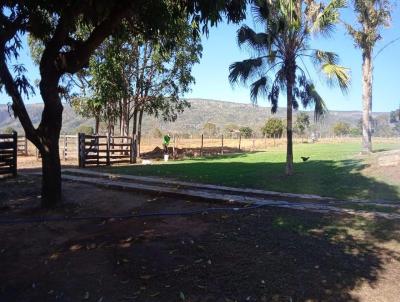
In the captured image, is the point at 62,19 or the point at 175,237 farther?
the point at 62,19

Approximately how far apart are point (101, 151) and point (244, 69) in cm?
997

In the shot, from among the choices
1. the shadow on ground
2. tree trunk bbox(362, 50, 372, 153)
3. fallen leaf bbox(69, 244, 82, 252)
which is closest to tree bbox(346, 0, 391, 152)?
tree trunk bbox(362, 50, 372, 153)

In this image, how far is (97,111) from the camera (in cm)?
2922

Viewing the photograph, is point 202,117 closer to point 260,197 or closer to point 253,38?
point 253,38

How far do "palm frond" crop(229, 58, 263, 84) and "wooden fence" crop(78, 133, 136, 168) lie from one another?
9.00 m

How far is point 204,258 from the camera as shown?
6.37 metres

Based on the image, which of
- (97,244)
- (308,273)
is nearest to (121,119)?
(97,244)

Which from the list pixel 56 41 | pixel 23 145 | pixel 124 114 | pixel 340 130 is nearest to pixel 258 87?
pixel 56 41

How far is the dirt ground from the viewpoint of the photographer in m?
5.45

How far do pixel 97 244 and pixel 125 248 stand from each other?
0.57m

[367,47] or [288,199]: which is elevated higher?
[367,47]

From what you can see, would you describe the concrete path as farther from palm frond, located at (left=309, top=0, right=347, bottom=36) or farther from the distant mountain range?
the distant mountain range

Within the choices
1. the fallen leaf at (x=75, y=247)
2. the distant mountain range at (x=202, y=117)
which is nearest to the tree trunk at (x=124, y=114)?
the fallen leaf at (x=75, y=247)

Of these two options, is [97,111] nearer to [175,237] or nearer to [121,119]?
[121,119]
